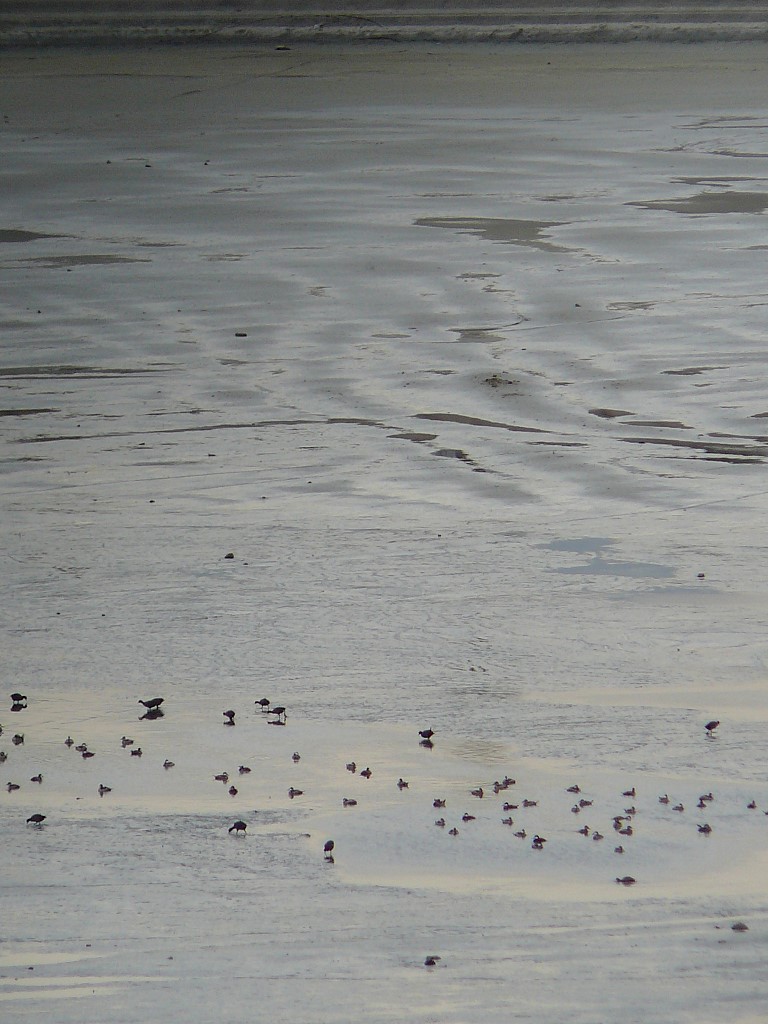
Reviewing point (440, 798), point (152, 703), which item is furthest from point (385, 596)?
point (440, 798)

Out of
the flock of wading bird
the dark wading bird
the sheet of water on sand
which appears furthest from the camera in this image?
the dark wading bird

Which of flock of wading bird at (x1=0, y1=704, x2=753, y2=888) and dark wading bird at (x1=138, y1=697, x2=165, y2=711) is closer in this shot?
flock of wading bird at (x1=0, y1=704, x2=753, y2=888)

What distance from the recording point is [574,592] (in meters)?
3.44

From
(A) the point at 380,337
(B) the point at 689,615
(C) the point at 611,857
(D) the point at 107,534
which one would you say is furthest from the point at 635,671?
(A) the point at 380,337

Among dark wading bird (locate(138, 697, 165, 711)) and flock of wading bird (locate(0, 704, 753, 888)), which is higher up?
dark wading bird (locate(138, 697, 165, 711))

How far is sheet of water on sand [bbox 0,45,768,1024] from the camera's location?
2.30m

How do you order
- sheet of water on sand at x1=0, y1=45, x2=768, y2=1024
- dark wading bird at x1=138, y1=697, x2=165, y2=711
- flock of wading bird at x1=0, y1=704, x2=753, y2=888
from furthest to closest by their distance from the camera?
dark wading bird at x1=138, y1=697, x2=165, y2=711 < flock of wading bird at x1=0, y1=704, x2=753, y2=888 < sheet of water on sand at x1=0, y1=45, x2=768, y2=1024

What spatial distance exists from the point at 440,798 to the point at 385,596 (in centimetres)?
84

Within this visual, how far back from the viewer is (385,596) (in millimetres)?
3453

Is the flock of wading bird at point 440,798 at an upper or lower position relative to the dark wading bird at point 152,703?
lower

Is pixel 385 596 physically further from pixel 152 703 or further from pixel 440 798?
pixel 440 798

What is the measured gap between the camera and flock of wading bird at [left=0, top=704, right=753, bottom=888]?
8.36 ft

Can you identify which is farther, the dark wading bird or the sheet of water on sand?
the dark wading bird

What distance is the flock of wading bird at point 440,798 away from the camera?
2.55 meters
